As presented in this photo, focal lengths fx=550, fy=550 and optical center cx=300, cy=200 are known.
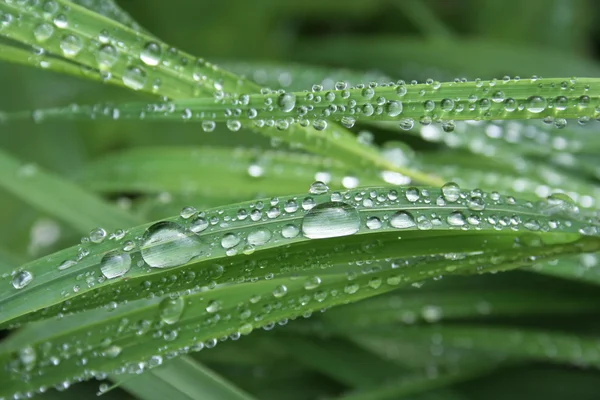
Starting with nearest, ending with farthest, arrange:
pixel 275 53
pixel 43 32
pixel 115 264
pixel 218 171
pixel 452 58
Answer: pixel 115 264 → pixel 43 32 → pixel 218 171 → pixel 452 58 → pixel 275 53

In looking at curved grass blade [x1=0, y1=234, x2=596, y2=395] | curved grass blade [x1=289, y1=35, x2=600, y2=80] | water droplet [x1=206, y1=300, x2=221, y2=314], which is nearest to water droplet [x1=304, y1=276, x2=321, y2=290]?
curved grass blade [x1=0, y1=234, x2=596, y2=395]

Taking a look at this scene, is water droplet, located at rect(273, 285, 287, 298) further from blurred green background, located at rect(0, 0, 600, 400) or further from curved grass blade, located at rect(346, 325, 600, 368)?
blurred green background, located at rect(0, 0, 600, 400)

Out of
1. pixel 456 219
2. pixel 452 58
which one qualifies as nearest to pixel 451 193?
pixel 456 219

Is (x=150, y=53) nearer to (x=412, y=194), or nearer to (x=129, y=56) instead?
(x=129, y=56)

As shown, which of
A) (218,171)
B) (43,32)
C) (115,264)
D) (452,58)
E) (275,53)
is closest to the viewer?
(115,264)

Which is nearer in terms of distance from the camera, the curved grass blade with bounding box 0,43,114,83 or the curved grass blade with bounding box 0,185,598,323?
the curved grass blade with bounding box 0,185,598,323

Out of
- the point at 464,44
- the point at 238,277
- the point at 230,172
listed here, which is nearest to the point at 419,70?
the point at 464,44

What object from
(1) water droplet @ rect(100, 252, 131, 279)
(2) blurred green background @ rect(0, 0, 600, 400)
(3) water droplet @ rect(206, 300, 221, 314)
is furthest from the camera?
(2) blurred green background @ rect(0, 0, 600, 400)

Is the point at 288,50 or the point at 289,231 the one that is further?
the point at 288,50
